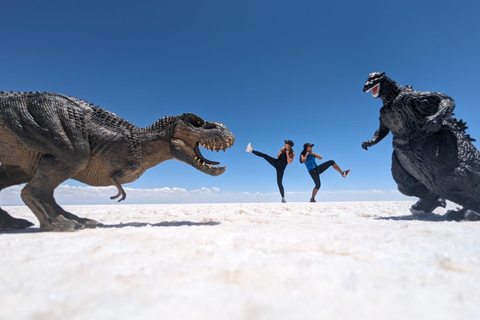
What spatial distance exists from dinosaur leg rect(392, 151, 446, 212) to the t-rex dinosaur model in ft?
0.47

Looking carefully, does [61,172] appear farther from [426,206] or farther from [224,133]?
[426,206]

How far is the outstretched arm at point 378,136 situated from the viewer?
3.81m

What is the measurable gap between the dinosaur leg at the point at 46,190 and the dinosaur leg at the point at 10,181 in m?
0.71

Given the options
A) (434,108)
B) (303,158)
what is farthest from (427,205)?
(303,158)

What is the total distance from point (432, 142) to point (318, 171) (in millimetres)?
6271

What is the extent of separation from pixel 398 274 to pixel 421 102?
9.63 feet

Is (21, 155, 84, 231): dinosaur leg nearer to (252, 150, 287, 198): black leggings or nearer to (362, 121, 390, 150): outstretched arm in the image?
(362, 121, 390, 150): outstretched arm

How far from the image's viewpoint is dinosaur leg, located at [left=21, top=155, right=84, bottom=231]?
2.56 m

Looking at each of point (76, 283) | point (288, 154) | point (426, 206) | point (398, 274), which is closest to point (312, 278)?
point (398, 274)

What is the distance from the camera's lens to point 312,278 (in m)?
0.99

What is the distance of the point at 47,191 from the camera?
271 cm

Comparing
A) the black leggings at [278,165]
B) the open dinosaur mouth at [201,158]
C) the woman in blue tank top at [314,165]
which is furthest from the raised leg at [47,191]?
the woman in blue tank top at [314,165]

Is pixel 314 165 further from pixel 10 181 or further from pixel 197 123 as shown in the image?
pixel 10 181

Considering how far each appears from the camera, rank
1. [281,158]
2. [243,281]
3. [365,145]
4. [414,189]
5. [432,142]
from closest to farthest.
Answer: [243,281] → [432,142] → [414,189] → [365,145] → [281,158]
